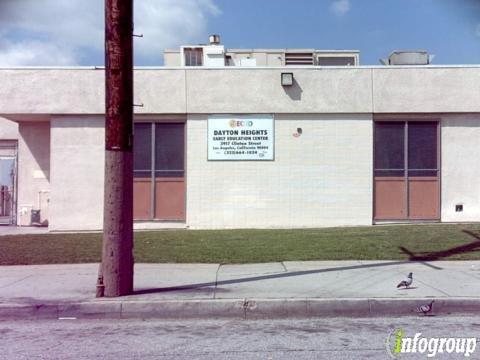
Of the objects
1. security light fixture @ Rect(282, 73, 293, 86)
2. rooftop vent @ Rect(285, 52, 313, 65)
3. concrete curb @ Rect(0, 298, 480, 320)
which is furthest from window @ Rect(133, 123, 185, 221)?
concrete curb @ Rect(0, 298, 480, 320)

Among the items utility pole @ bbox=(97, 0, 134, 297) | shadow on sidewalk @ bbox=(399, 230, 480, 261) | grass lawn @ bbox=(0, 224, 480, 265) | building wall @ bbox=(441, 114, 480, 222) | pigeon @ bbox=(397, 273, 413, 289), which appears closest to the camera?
utility pole @ bbox=(97, 0, 134, 297)

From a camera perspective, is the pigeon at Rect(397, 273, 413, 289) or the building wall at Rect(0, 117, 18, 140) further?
the building wall at Rect(0, 117, 18, 140)

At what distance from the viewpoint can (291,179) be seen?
1827cm

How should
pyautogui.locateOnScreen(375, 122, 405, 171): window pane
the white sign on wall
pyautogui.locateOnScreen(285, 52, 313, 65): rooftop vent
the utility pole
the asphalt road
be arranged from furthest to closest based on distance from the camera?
pyautogui.locateOnScreen(285, 52, 313, 65): rooftop vent, pyautogui.locateOnScreen(375, 122, 405, 171): window pane, the white sign on wall, the utility pole, the asphalt road

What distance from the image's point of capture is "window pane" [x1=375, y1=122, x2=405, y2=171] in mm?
18453

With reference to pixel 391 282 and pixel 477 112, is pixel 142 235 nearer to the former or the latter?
pixel 391 282

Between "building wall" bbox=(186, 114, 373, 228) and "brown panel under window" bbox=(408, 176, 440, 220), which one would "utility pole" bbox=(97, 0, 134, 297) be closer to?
"building wall" bbox=(186, 114, 373, 228)

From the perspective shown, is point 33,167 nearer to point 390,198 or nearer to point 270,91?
point 270,91

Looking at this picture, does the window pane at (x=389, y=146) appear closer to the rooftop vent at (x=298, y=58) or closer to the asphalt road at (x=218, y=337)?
the rooftop vent at (x=298, y=58)

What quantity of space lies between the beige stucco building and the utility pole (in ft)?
31.5

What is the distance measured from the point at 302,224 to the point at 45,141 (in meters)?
9.00

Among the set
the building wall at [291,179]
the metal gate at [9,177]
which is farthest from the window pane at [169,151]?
the metal gate at [9,177]

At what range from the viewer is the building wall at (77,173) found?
1842 centimetres

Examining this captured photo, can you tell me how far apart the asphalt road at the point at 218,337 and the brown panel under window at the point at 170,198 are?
10.5 m
